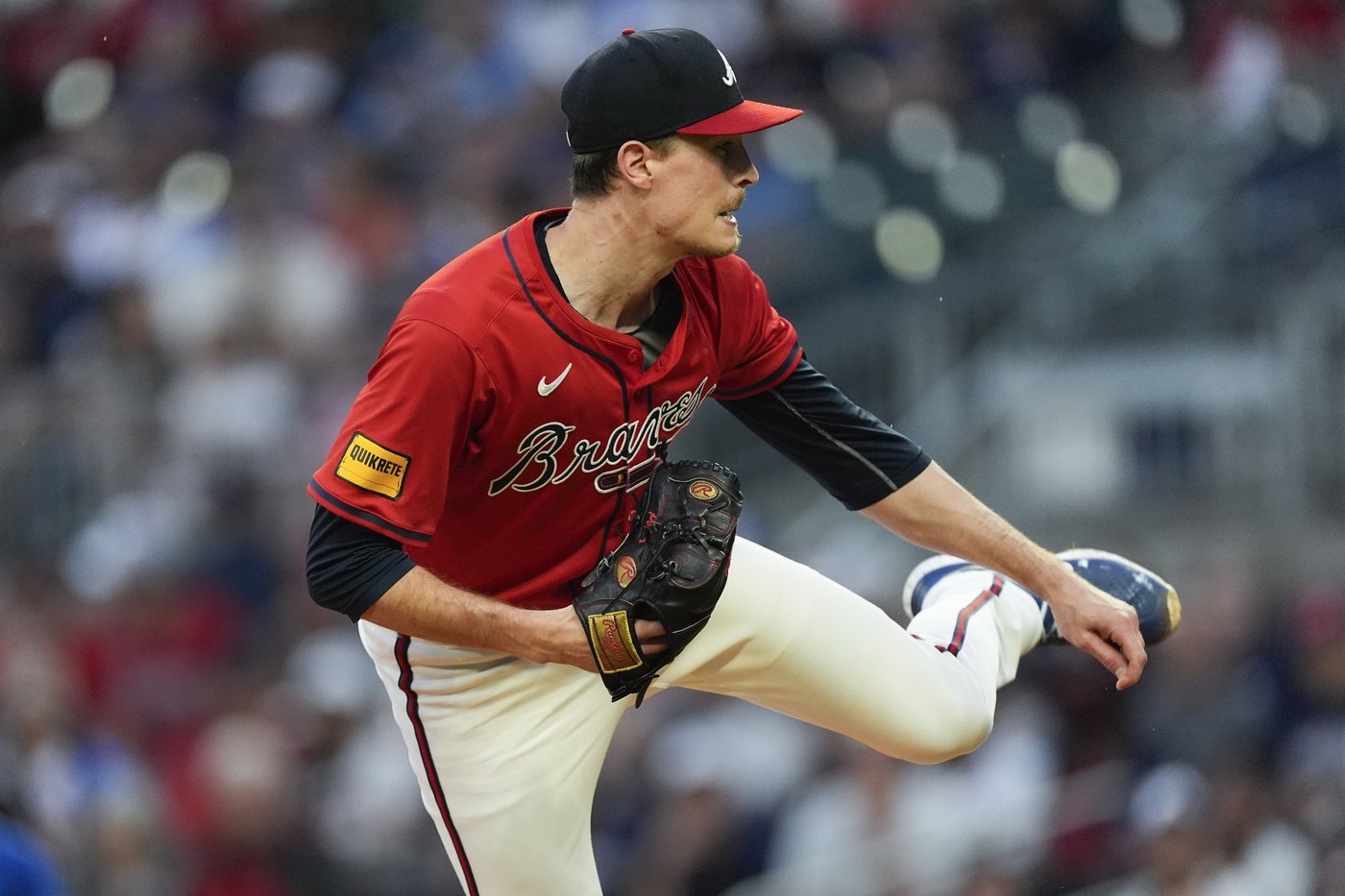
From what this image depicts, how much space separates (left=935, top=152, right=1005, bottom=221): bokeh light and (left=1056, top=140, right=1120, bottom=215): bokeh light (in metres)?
0.31

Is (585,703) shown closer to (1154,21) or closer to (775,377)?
(775,377)

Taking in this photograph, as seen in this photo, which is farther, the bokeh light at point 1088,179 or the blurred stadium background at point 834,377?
the bokeh light at point 1088,179

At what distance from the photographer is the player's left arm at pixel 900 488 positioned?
374 centimetres

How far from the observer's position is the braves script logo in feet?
11.0

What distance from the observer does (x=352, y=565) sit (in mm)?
3129

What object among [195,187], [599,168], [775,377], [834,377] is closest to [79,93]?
[195,187]

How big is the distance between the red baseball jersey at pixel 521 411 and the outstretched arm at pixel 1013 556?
40cm

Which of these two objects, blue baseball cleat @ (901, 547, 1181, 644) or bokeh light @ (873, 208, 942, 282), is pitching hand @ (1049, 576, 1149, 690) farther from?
bokeh light @ (873, 208, 942, 282)

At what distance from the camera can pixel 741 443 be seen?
820 cm

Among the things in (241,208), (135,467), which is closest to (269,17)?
(241,208)

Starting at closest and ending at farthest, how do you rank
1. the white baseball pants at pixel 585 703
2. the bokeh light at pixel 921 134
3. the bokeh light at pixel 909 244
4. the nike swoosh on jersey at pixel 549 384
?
the nike swoosh on jersey at pixel 549 384
the white baseball pants at pixel 585 703
the bokeh light at pixel 909 244
the bokeh light at pixel 921 134

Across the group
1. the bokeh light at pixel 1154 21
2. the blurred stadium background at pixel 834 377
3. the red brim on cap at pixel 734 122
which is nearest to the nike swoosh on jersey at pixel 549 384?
the red brim on cap at pixel 734 122

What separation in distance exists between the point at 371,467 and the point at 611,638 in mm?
513

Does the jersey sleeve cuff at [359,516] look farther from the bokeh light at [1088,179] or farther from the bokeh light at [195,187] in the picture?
the bokeh light at [195,187]
